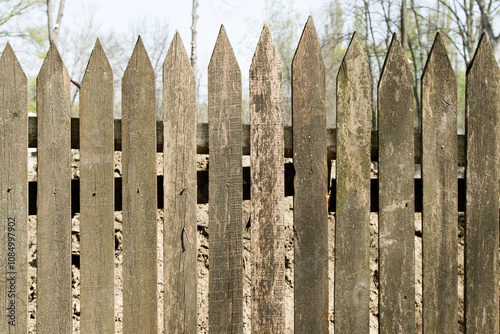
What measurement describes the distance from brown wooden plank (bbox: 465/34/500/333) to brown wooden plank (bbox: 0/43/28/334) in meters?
2.18

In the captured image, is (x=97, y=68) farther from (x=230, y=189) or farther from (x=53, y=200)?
(x=230, y=189)

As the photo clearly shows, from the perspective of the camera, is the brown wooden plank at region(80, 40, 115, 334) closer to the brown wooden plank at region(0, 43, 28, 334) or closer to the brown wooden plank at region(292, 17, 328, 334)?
the brown wooden plank at region(0, 43, 28, 334)

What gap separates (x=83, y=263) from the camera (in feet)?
6.70

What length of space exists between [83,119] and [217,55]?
0.71m

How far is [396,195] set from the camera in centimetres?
208

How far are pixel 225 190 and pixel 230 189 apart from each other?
0.02 meters

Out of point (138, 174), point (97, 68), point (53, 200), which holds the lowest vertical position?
point (53, 200)

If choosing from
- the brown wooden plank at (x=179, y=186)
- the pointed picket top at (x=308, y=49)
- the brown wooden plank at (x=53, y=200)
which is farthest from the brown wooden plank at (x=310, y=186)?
the brown wooden plank at (x=53, y=200)

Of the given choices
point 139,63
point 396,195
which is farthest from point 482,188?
point 139,63

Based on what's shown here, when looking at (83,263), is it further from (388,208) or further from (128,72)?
(388,208)

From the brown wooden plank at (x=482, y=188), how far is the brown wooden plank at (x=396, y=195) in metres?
0.32

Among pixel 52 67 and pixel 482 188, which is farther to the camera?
pixel 482 188

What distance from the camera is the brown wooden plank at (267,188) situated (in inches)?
80.4

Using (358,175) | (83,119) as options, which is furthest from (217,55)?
(358,175)
